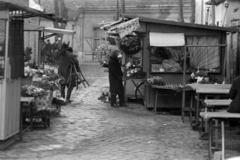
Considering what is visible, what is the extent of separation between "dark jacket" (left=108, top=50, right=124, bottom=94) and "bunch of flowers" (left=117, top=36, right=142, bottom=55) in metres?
0.50

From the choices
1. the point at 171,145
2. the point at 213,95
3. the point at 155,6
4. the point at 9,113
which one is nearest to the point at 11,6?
the point at 9,113

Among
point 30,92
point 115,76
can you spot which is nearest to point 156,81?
point 115,76

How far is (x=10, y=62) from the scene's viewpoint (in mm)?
8789

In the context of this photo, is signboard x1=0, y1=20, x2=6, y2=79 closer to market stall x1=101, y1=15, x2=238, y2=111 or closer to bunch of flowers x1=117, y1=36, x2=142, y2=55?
market stall x1=101, y1=15, x2=238, y2=111

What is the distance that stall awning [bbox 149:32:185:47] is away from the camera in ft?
45.2

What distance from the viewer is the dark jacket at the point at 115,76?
15945 mm

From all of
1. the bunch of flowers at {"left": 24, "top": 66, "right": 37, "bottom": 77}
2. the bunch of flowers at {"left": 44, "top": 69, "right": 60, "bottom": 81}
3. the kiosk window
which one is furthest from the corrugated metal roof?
the bunch of flowers at {"left": 24, "top": 66, "right": 37, "bottom": 77}

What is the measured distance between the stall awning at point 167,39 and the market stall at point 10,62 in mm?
5157

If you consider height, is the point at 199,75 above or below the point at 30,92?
above

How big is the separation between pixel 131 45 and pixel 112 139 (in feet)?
21.2

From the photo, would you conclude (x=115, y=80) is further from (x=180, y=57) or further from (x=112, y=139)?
(x=112, y=139)

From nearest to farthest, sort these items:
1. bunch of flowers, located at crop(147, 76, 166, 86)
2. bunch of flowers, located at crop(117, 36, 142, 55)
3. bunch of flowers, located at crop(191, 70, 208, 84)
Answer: bunch of flowers, located at crop(191, 70, 208, 84)
bunch of flowers, located at crop(147, 76, 166, 86)
bunch of flowers, located at crop(117, 36, 142, 55)

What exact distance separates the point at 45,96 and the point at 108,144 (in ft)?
8.10

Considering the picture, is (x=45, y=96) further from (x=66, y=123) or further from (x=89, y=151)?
(x=89, y=151)
